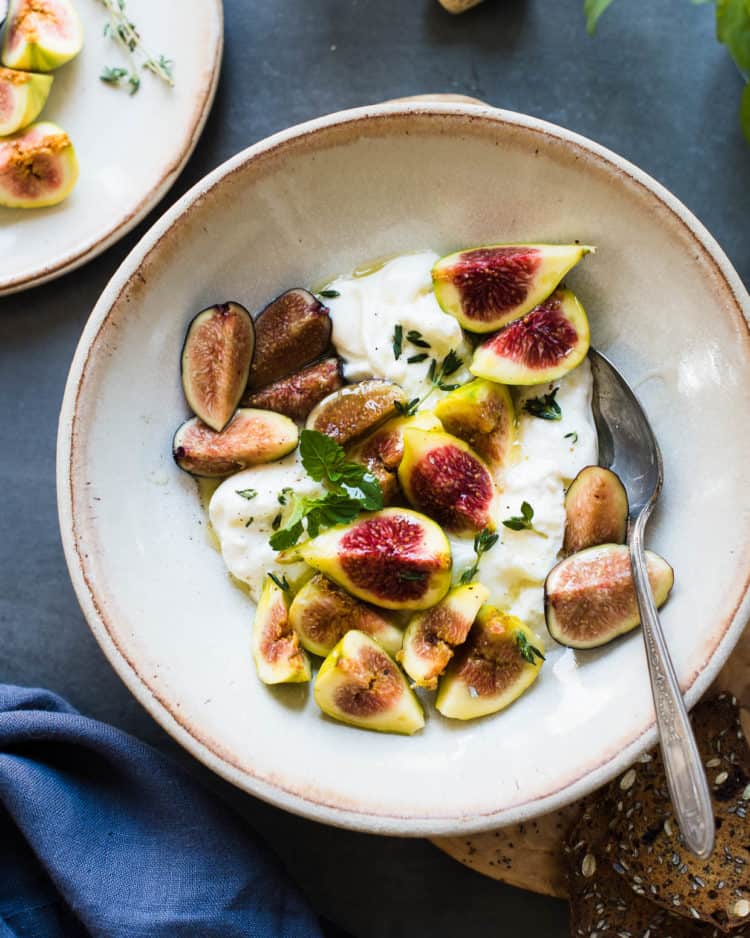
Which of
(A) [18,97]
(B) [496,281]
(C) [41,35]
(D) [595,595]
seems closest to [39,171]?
(A) [18,97]

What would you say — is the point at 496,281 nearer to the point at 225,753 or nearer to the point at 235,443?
the point at 235,443

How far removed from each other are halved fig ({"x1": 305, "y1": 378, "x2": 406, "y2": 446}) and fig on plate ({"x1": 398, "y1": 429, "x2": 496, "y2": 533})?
108 mm

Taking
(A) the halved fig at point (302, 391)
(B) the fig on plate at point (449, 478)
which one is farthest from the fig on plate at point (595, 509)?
(A) the halved fig at point (302, 391)

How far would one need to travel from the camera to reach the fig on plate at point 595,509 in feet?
7.13

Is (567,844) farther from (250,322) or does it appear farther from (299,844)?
(250,322)

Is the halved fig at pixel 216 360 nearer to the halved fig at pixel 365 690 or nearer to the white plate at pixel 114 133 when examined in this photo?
the white plate at pixel 114 133

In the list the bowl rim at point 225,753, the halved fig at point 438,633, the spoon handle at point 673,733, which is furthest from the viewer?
the halved fig at point 438,633

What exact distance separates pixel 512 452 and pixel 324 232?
750mm

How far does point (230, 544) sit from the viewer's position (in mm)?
2254

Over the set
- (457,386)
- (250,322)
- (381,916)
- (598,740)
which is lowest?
(381,916)

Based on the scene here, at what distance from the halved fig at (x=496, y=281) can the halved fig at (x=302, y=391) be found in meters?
0.33

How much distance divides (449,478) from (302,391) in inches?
17.5

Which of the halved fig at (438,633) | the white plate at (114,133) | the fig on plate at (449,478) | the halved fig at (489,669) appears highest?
the white plate at (114,133)

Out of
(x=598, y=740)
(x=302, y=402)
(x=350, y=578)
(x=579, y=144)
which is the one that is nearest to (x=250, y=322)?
(x=302, y=402)
